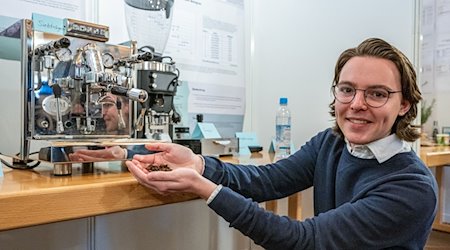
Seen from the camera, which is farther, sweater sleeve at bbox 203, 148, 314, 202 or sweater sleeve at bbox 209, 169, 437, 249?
sweater sleeve at bbox 203, 148, 314, 202

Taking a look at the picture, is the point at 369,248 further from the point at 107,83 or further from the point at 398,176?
the point at 107,83

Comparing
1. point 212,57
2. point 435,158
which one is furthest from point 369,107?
point 435,158

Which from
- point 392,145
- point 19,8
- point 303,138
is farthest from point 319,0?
point 19,8

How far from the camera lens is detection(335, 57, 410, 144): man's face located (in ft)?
3.18

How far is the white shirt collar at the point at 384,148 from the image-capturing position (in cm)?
96

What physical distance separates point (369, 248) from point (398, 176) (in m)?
0.18

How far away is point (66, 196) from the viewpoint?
729 mm

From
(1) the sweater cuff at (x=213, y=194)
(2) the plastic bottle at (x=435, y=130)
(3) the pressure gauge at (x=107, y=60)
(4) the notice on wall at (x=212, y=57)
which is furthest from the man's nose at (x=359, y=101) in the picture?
(2) the plastic bottle at (x=435, y=130)

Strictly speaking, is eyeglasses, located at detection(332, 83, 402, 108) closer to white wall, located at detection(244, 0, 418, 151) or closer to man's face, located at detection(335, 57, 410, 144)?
man's face, located at detection(335, 57, 410, 144)

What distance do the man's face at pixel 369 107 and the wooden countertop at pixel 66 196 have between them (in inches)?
18.1

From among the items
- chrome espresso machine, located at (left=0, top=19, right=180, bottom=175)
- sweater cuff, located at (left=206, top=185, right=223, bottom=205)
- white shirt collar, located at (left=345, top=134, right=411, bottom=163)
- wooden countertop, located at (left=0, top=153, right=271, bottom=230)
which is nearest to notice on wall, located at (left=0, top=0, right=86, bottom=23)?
chrome espresso machine, located at (left=0, top=19, right=180, bottom=175)

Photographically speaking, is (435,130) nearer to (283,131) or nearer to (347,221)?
(283,131)

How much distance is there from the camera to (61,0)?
1.33 meters

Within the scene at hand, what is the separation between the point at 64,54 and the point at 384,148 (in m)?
0.83
